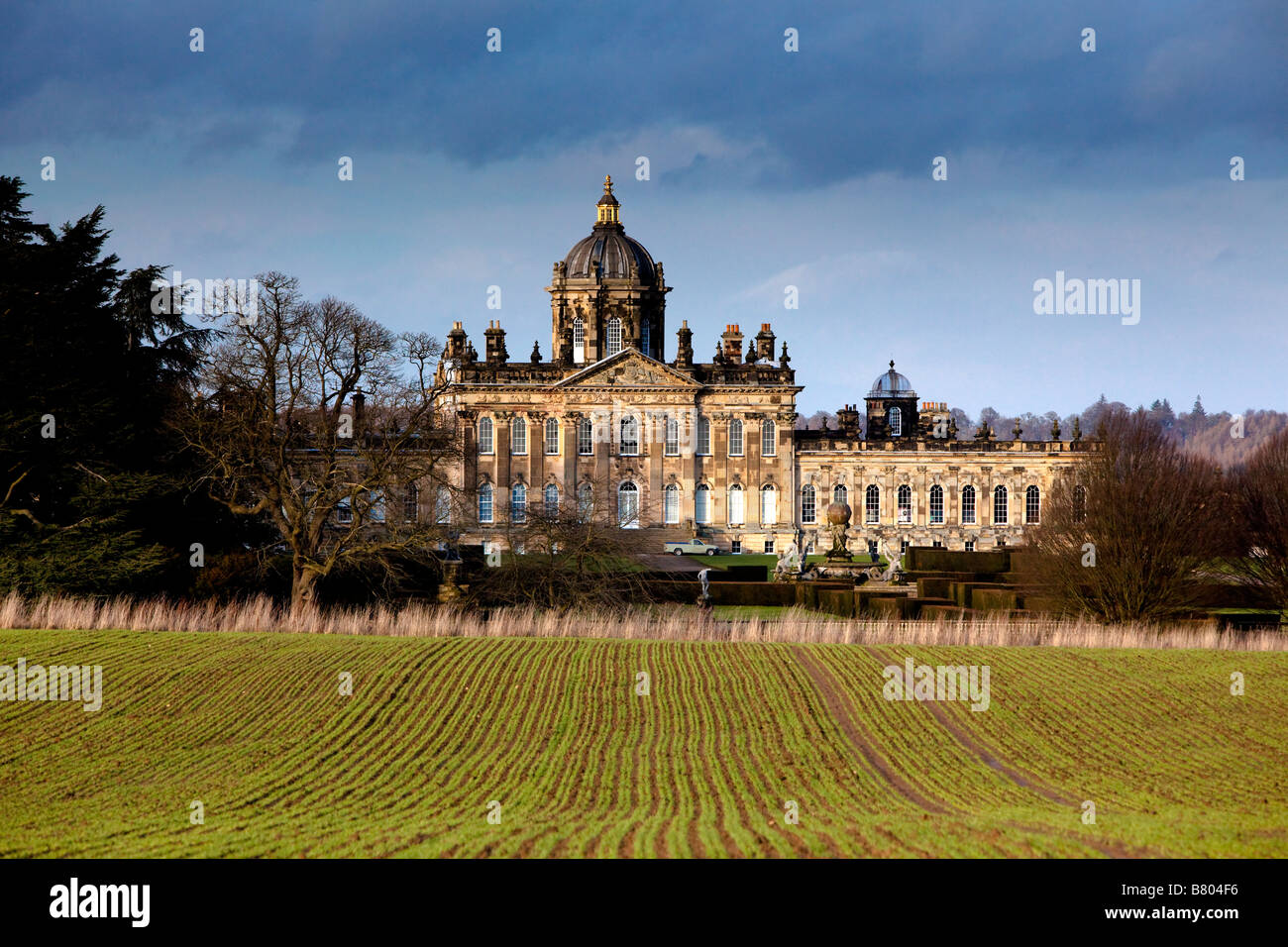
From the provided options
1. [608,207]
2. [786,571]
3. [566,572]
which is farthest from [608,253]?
[566,572]

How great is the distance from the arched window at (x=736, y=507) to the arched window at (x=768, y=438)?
2633 millimetres

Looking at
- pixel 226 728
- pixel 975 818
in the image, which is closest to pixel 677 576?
pixel 226 728

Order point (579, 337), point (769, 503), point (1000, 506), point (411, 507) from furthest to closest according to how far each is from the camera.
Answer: point (579, 337)
point (1000, 506)
point (769, 503)
point (411, 507)

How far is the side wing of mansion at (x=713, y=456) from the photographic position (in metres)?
75.2

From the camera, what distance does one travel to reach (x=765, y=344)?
8012cm

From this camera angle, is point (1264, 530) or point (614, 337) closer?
point (1264, 530)

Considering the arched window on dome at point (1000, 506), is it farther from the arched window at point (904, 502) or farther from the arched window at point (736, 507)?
the arched window at point (736, 507)

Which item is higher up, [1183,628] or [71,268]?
[71,268]

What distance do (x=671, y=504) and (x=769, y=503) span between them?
5.66 m

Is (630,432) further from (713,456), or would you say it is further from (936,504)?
(936,504)

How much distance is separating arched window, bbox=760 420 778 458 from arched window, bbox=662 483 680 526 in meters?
5.57
